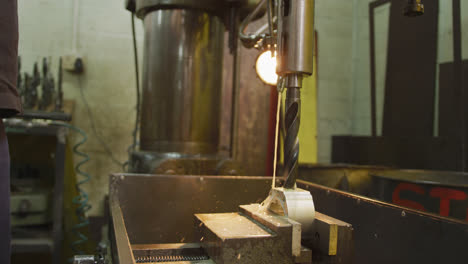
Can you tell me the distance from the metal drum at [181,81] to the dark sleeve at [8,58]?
78 cm

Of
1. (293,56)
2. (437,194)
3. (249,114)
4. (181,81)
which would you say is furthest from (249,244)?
(249,114)

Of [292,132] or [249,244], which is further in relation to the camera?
[292,132]

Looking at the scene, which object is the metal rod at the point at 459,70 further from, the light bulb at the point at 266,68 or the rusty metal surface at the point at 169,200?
the rusty metal surface at the point at 169,200

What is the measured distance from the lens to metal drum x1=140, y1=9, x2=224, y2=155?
1354 mm

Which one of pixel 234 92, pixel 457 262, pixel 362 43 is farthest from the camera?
pixel 362 43

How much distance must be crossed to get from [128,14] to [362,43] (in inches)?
67.8

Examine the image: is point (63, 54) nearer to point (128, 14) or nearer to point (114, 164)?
point (128, 14)

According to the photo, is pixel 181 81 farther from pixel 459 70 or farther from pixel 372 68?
pixel 372 68

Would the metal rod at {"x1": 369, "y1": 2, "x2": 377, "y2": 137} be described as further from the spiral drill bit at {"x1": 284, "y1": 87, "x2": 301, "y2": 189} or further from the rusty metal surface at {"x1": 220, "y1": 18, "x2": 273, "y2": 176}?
the spiral drill bit at {"x1": 284, "y1": 87, "x2": 301, "y2": 189}

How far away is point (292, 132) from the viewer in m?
0.69

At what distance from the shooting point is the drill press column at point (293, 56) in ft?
2.14

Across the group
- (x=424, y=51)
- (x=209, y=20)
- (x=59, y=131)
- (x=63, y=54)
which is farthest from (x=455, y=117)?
(x=63, y=54)

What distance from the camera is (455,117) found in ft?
6.10

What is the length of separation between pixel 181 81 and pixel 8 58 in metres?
0.81
